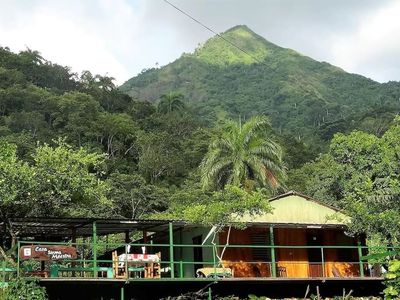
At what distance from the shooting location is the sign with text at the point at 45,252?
1738cm

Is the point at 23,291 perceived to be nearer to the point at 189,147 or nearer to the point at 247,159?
the point at 247,159

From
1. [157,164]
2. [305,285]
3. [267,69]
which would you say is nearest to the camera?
[305,285]

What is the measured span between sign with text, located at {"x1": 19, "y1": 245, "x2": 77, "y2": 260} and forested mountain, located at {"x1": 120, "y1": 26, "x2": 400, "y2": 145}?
6681 cm

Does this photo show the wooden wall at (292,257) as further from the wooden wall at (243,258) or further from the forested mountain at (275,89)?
the forested mountain at (275,89)

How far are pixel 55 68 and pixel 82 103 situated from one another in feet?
76.0

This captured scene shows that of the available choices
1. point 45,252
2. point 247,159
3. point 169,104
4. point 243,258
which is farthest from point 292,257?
point 169,104

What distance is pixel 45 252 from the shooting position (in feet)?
57.5

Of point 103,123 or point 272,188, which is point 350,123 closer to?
point 103,123

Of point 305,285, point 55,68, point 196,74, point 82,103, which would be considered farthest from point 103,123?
point 196,74

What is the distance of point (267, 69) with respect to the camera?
162 m

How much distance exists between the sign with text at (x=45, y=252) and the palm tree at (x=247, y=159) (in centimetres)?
1623

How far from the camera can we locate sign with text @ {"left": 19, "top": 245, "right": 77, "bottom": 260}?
17375 mm

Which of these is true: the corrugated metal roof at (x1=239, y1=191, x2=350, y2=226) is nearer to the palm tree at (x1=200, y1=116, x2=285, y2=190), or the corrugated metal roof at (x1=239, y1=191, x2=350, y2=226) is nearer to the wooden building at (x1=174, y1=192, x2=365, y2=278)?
the wooden building at (x1=174, y1=192, x2=365, y2=278)

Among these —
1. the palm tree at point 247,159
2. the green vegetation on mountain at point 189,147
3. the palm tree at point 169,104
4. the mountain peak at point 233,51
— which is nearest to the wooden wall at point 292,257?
the green vegetation on mountain at point 189,147
